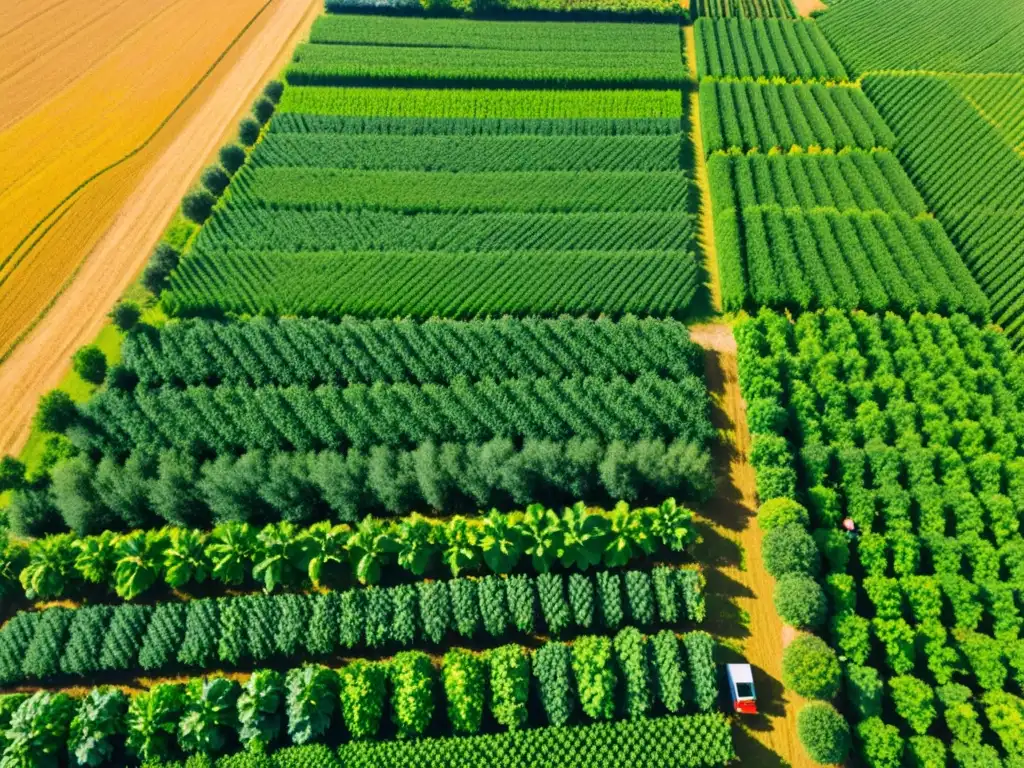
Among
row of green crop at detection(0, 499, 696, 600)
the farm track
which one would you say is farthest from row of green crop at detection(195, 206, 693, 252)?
row of green crop at detection(0, 499, 696, 600)

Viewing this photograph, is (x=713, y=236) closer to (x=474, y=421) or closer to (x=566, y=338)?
(x=566, y=338)

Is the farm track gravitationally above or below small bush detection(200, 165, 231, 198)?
below

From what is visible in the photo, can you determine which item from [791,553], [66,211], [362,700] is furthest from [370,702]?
[66,211]

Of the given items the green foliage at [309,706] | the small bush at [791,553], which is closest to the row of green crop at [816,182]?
Result: the small bush at [791,553]

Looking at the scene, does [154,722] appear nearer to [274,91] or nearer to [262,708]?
[262,708]

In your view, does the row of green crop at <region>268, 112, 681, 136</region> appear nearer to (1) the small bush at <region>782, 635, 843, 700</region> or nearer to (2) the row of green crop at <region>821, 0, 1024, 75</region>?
(2) the row of green crop at <region>821, 0, 1024, 75</region>

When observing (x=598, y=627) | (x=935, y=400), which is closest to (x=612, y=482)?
(x=598, y=627)
